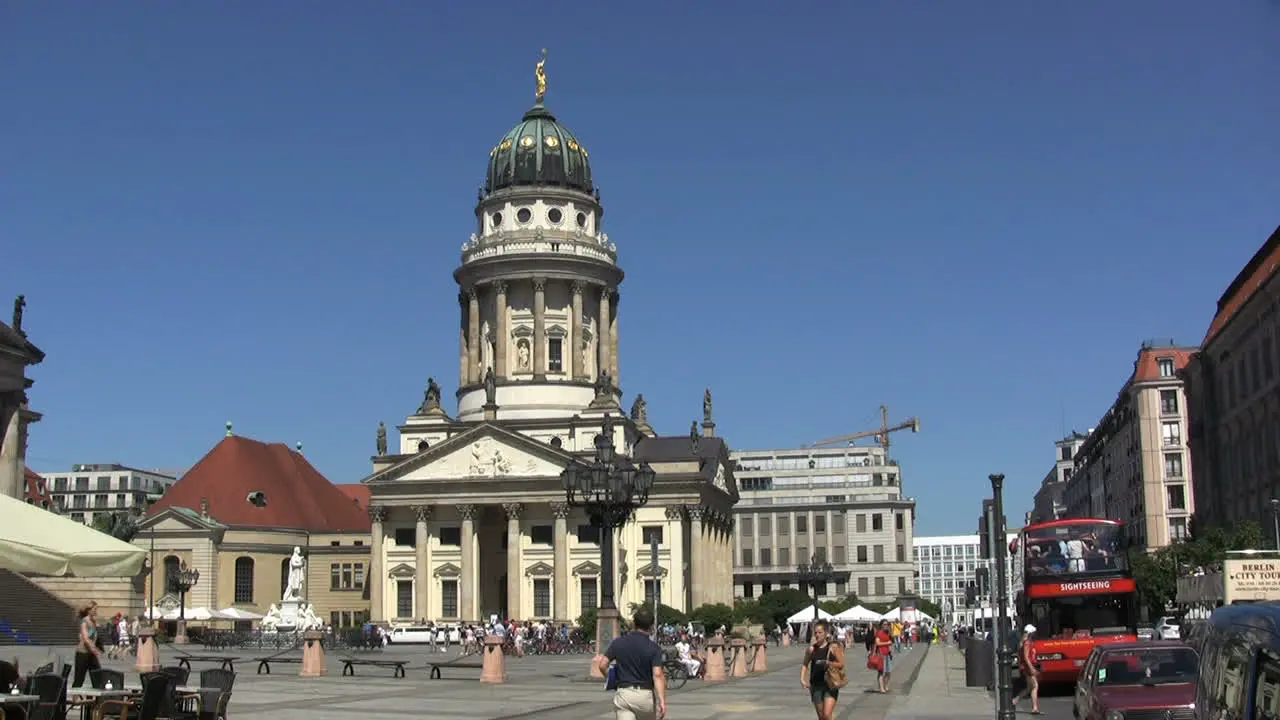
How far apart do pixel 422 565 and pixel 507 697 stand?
204 feet

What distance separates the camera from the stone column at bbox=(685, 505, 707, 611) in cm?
9012

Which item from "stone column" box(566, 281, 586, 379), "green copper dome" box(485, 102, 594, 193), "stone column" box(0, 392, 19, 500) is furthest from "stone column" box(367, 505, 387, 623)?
"stone column" box(0, 392, 19, 500)

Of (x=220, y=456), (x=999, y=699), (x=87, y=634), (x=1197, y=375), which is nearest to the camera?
(x=999, y=699)

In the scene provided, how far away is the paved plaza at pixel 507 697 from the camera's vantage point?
24656 mm

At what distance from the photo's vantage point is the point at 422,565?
9062cm

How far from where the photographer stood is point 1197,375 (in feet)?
225

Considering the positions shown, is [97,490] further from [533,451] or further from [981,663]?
[981,663]

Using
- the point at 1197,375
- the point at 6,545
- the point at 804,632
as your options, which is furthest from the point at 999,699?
the point at 804,632

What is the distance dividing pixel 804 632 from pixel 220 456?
41.3 metres

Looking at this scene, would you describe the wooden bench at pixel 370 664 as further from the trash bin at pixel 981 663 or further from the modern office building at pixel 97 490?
the modern office building at pixel 97 490

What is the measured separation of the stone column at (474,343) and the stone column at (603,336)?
791 cm

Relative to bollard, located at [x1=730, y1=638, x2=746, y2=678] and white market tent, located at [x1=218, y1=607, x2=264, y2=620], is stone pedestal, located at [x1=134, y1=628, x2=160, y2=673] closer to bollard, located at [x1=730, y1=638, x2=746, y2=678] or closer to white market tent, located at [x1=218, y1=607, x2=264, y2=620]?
bollard, located at [x1=730, y1=638, x2=746, y2=678]

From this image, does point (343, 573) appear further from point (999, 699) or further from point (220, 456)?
point (999, 699)

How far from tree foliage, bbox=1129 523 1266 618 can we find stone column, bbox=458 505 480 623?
39.6 meters
